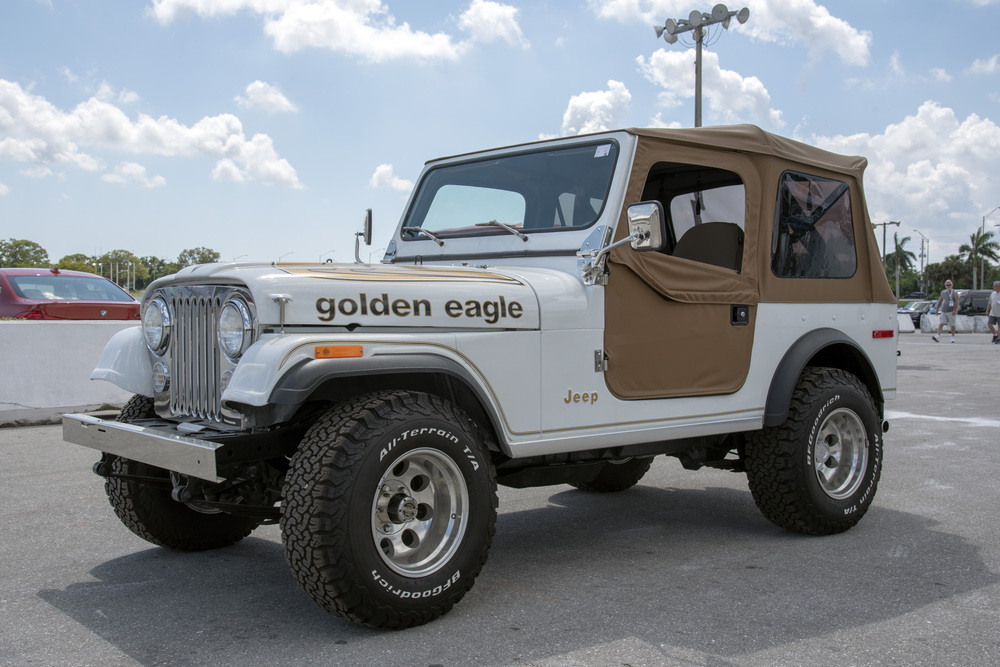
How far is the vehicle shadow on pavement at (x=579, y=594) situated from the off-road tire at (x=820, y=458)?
15cm

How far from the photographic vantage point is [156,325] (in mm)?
3975

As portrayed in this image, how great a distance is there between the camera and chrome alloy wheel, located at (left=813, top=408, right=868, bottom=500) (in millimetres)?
5086

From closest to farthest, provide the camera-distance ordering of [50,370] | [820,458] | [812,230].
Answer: [820,458]
[812,230]
[50,370]

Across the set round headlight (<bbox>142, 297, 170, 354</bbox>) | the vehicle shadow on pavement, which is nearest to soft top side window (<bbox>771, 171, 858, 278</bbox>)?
the vehicle shadow on pavement

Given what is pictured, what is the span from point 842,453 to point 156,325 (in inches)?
150

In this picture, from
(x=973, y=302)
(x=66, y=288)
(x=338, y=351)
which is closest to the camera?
(x=338, y=351)

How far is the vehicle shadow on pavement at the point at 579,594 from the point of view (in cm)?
329

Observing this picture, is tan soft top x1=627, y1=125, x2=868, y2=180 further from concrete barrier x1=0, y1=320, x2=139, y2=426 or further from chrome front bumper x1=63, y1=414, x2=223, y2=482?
concrete barrier x1=0, y1=320, x2=139, y2=426

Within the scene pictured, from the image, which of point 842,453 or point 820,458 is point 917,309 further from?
point 820,458

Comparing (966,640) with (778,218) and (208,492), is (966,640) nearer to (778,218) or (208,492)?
(778,218)

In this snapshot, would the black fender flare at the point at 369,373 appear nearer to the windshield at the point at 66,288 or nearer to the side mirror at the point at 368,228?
the side mirror at the point at 368,228

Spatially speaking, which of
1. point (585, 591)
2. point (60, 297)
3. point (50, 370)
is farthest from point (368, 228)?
point (60, 297)

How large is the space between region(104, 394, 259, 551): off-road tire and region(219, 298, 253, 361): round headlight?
88 cm

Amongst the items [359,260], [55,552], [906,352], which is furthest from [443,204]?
[906,352]
